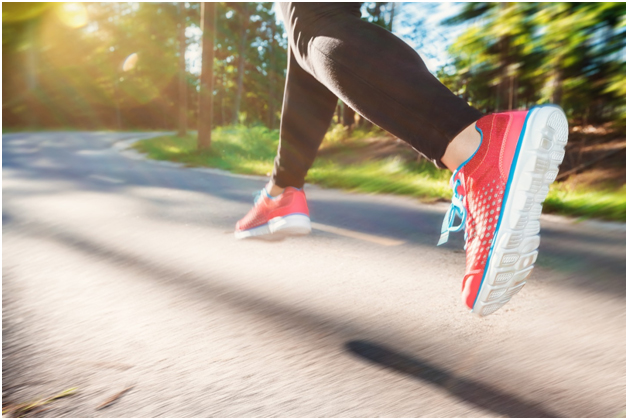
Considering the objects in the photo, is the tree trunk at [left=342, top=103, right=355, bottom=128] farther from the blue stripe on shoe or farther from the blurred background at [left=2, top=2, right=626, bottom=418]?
the blue stripe on shoe

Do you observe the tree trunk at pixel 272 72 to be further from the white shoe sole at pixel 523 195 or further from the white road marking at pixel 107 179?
the white shoe sole at pixel 523 195

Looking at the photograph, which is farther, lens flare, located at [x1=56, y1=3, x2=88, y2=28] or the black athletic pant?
lens flare, located at [x1=56, y1=3, x2=88, y2=28]

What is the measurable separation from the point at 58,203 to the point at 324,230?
220 centimetres

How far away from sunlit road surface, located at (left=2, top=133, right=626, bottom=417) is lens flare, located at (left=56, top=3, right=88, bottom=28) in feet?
84.7

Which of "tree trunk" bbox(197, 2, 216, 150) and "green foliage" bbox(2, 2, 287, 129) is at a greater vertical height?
"green foliage" bbox(2, 2, 287, 129)

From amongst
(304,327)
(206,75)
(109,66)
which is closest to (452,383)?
(304,327)

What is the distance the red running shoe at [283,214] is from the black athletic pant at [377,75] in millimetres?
781

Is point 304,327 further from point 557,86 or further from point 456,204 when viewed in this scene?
point 557,86

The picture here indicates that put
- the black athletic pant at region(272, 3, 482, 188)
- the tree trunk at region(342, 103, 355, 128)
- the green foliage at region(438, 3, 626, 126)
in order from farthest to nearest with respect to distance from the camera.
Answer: the tree trunk at region(342, 103, 355, 128) < the green foliage at region(438, 3, 626, 126) < the black athletic pant at region(272, 3, 482, 188)

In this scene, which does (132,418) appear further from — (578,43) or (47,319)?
(578,43)

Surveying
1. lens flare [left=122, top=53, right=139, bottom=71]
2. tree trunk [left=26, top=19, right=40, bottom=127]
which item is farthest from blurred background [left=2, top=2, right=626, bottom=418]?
lens flare [left=122, top=53, right=139, bottom=71]

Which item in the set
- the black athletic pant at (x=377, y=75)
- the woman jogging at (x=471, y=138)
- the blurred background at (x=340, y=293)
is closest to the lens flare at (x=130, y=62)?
the blurred background at (x=340, y=293)

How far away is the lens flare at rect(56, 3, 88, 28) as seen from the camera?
25172mm

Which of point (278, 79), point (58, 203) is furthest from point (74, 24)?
point (58, 203)
